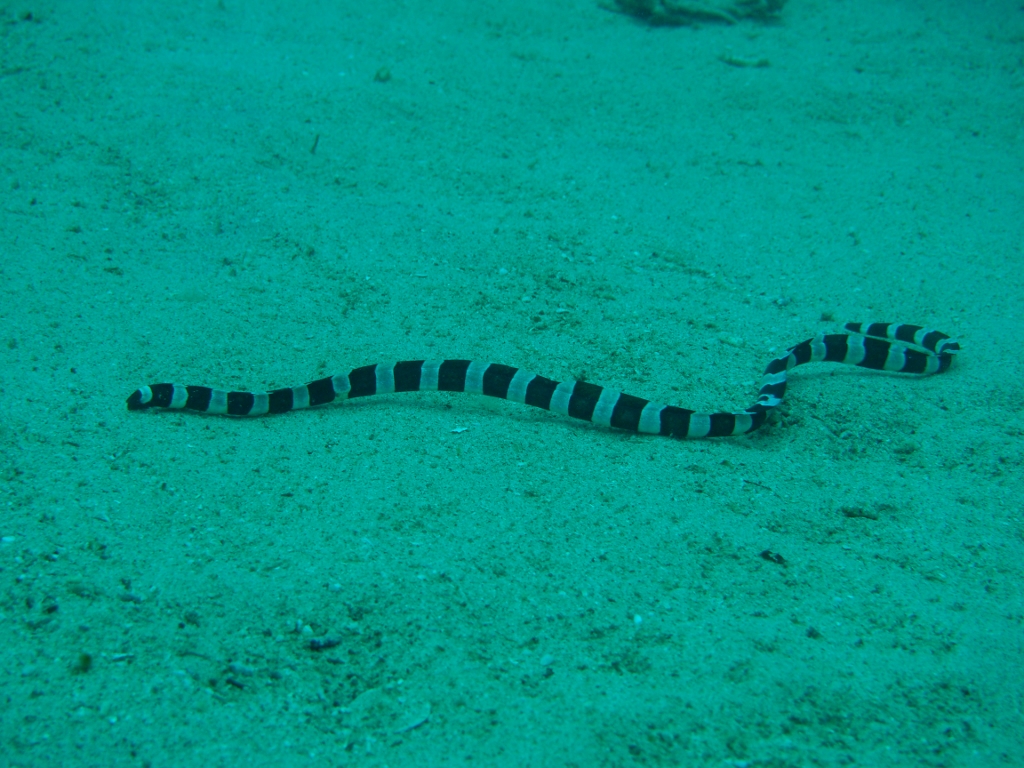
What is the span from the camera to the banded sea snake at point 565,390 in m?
3.82

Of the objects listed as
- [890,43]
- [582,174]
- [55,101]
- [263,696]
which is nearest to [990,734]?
[263,696]

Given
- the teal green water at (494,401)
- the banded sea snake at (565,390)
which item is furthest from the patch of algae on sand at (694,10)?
the banded sea snake at (565,390)

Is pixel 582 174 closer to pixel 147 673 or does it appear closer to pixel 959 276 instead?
pixel 959 276

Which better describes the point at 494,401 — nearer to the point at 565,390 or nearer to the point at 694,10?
the point at 565,390

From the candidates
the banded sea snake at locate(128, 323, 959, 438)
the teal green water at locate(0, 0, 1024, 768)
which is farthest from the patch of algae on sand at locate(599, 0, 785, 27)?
the banded sea snake at locate(128, 323, 959, 438)

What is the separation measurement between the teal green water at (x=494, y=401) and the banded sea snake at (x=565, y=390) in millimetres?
116

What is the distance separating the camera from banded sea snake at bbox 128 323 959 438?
3.82 m

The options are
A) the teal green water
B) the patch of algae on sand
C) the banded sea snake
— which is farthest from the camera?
the patch of algae on sand

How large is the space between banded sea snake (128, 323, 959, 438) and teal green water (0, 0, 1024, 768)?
0.12 m

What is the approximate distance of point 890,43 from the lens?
28.9ft

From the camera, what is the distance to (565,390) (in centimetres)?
396

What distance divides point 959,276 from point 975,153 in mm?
2415

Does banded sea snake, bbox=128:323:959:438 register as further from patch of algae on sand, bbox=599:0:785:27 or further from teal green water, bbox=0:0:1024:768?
patch of algae on sand, bbox=599:0:785:27

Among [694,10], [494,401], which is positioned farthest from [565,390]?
[694,10]
